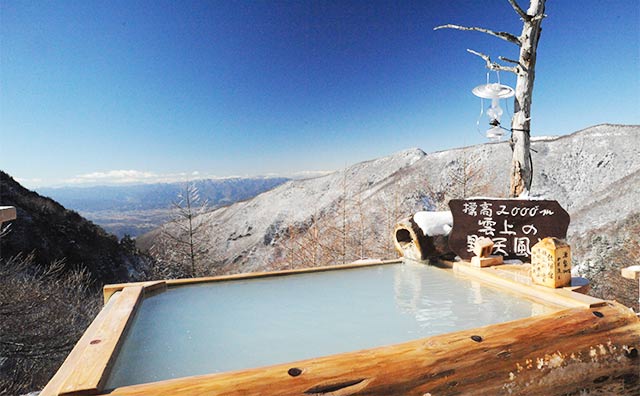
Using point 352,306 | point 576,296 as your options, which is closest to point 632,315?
point 576,296

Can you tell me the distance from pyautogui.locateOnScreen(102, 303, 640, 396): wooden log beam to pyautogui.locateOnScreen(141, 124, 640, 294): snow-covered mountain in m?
7.29

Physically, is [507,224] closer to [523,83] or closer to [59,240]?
[523,83]

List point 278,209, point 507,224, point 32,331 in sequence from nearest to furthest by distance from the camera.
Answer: point 507,224 → point 32,331 → point 278,209

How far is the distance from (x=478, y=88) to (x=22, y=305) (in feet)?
31.4

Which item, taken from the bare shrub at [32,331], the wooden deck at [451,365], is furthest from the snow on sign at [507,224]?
the bare shrub at [32,331]

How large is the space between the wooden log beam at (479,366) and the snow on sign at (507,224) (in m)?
1.38

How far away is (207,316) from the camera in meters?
2.40

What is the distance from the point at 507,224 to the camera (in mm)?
3527

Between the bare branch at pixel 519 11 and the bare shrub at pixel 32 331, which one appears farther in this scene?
the bare shrub at pixel 32 331

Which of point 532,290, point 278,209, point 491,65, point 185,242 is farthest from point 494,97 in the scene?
point 278,209

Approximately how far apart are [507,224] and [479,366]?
2.27 meters

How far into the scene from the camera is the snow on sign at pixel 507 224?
137 inches

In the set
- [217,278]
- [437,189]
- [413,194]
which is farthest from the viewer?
[437,189]

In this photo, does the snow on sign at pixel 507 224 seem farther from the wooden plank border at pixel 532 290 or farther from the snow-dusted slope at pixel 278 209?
the snow-dusted slope at pixel 278 209
